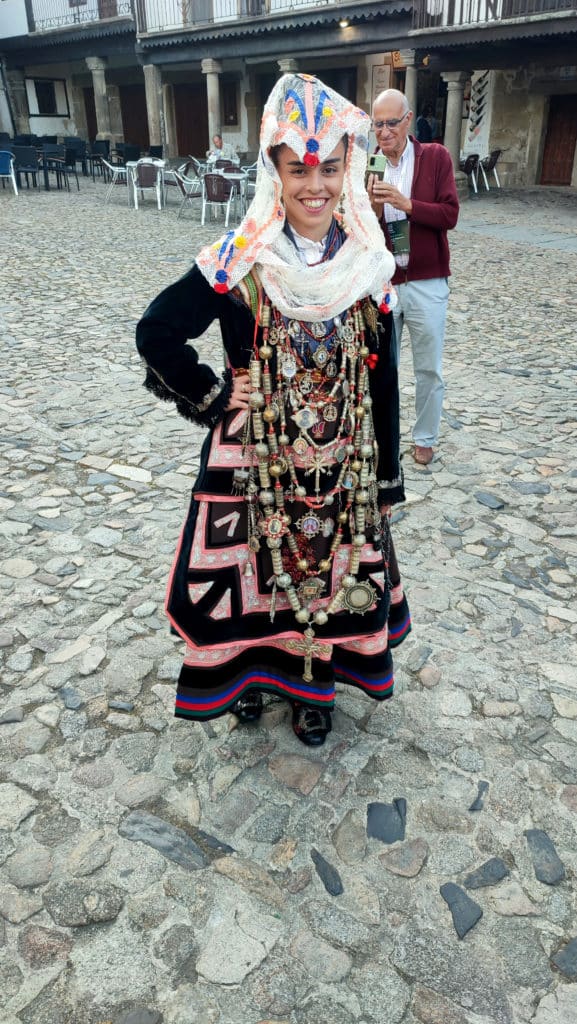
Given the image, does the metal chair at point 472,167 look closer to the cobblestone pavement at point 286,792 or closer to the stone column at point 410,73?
the stone column at point 410,73

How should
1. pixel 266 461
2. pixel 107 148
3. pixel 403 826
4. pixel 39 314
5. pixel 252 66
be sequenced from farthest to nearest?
pixel 252 66 → pixel 107 148 → pixel 39 314 → pixel 403 826 → pixel 266 461

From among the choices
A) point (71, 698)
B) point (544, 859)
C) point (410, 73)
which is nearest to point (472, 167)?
point (410, 73)

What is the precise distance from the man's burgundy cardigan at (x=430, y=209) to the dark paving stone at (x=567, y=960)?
3291 mm

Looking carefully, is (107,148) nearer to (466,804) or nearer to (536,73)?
(536,73)

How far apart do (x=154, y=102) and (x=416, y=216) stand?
24.8 metres

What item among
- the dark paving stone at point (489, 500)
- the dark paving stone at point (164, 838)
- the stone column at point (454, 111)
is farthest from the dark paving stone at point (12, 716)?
the stone column at point (454, 111)

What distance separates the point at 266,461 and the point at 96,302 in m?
7.33

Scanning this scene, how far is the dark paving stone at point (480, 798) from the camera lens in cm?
233

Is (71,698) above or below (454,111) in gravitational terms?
below

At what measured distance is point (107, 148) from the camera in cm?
2403

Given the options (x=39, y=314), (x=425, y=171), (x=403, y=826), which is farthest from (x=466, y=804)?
(x=39, y=314)

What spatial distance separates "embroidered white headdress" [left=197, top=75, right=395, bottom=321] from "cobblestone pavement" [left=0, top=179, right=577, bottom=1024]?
1.52 meters

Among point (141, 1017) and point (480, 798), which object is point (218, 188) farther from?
point (141, 1017)

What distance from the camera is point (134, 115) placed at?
30.7m
